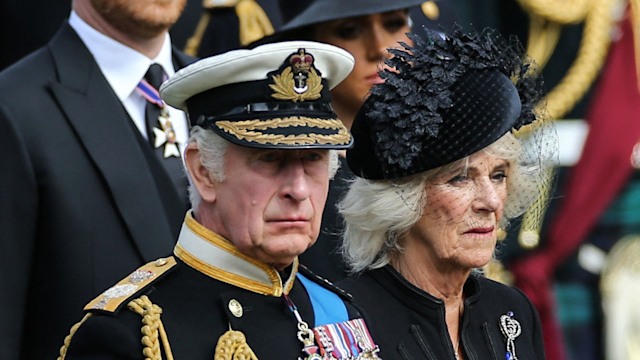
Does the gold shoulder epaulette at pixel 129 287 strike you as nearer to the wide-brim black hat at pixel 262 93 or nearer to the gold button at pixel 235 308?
the gold button at pixel 235 308

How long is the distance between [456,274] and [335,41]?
1.33m

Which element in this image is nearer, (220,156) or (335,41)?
(220,156)

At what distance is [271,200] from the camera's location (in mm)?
3748

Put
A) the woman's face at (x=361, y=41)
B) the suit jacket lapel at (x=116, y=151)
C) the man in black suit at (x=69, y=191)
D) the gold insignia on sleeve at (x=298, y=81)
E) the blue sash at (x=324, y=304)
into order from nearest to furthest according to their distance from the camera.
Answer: the gold insignia on sleeve at (x=298, y=81), the blue sash at (x=324, y=304), the man in black suit at (x=69, y=191), the suit jacket lapel at (x=116, y=151), the woman's face at (x=361, y=41)

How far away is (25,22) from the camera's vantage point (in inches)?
252

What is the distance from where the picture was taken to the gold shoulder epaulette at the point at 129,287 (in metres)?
3.72

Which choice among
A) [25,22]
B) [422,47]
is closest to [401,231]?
[422,47]

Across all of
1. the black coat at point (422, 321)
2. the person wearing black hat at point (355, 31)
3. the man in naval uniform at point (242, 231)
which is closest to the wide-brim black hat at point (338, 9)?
the person wearing black hat at point (355, 31)

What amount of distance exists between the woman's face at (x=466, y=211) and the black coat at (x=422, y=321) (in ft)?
0.48

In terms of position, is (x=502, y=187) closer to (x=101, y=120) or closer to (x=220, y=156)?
(x=220, y=156)

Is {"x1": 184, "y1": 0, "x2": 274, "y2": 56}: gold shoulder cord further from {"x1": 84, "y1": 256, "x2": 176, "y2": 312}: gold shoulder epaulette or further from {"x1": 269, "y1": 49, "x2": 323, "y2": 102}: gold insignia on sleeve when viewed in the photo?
{"x1": 84, "y1": 256, "x2": 176, "y2": 312}: gold shoulder epaulette

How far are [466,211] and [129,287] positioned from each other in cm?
98

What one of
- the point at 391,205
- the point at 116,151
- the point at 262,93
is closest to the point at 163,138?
the point at 116,151

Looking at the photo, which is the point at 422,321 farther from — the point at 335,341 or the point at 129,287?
the point at 129,287
